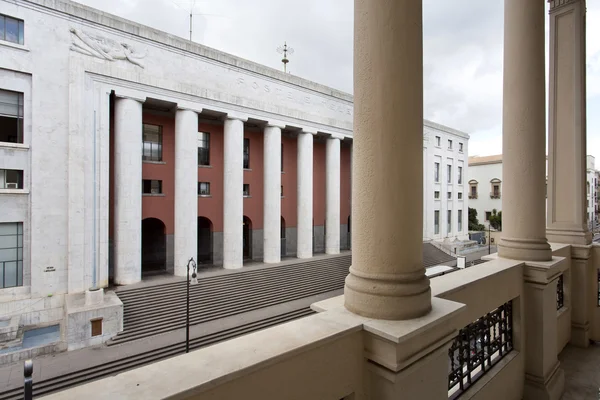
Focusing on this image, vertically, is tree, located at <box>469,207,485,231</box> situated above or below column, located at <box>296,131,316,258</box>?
below

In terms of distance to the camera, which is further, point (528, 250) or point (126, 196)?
point (126, 196)

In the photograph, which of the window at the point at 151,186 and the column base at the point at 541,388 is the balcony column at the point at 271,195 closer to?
the window at the point at 151,186

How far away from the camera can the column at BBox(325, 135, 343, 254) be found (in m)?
24.7

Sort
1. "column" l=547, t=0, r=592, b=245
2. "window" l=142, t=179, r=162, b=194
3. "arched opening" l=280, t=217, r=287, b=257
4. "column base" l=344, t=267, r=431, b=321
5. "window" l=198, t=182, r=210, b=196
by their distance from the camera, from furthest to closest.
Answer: "arched opening" l=280, t=217, r=287, b=257
"window" l=198, t=182, r=210, b=196
"window" l=142, t=179, r=162, b=194
"column" l=547, t=0, r=592, b=245
"column base" l=344, t=267, r=431, b=321

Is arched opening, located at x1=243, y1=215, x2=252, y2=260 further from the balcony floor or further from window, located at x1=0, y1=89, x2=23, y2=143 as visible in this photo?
the balcony floor

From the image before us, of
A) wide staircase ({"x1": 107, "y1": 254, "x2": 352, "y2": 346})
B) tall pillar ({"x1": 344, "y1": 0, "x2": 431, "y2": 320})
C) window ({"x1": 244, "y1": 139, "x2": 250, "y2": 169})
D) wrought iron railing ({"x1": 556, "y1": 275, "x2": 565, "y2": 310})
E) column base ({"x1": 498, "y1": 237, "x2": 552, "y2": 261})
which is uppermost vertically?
window ({"x1": 244, "y1": 139, "x2": 250, "y2": 169})

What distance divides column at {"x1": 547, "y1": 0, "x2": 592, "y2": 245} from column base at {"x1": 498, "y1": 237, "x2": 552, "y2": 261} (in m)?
2.46

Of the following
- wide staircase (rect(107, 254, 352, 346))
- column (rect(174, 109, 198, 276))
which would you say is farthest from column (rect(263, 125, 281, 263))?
column (rect(174, 109, 198, 276))

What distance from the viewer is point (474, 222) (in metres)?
51.1

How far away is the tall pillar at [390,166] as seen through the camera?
2.17 meters

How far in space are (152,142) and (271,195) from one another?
8.15 metres

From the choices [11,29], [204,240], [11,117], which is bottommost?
[204,240]

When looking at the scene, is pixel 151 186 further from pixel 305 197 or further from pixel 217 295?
pixel 305 197

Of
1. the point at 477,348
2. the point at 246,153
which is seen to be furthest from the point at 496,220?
the point at 477,348
